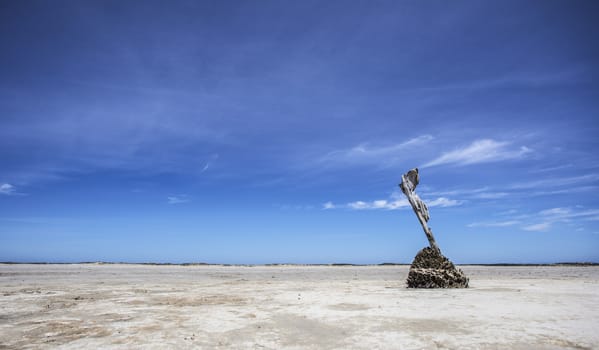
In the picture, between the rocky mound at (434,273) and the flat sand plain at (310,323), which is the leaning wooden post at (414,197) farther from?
the flat sand plain at (310,323)

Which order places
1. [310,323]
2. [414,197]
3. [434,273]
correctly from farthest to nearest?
1. [414,197]
2. [434,273]
3. [310,323]

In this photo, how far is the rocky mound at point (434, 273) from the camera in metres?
13.9

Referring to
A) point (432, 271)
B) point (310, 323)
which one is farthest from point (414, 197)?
point (310, 323)

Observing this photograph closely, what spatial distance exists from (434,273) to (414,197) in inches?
140

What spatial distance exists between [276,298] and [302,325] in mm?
4654

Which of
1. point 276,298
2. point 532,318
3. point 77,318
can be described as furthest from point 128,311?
point 532,318

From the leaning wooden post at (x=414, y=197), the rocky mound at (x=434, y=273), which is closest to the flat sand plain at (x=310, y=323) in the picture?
the rocky mound at (x=434, y=273)

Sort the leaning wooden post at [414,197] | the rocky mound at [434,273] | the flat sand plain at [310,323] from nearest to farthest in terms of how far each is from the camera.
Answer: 1. the flat sand plain at [310,323]
2. the rocky mound at [434,273]
3. the leaning wooden post at [414,197]

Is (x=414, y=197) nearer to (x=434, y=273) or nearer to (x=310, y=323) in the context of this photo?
(x=434, y=273)

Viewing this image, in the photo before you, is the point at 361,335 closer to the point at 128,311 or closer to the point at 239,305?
the point at 239,305

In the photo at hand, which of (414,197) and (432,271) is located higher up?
(414,197)

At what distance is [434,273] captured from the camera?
14.0 metres

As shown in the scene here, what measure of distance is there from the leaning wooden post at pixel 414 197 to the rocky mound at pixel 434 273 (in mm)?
1067

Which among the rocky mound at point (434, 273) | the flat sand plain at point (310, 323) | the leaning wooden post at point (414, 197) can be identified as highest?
the leaning wooden post at point (414, 197)
